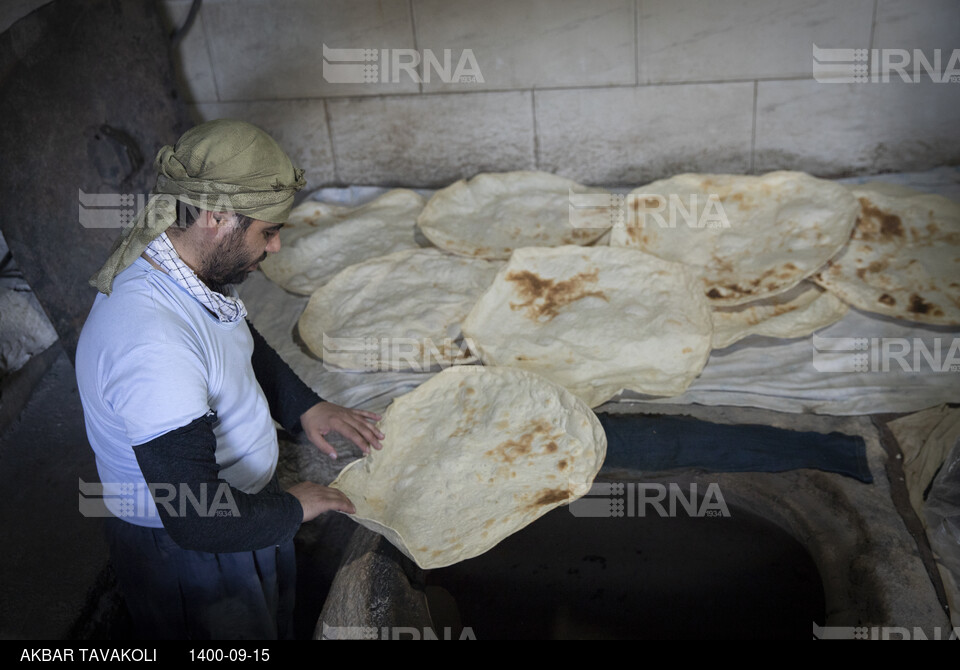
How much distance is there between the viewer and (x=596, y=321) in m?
2.88

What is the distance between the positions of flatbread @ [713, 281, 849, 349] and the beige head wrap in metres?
1.83

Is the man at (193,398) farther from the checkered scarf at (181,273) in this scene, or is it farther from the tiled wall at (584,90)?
the tiled wall at (584,90)

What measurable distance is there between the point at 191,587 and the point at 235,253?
0.86 meters

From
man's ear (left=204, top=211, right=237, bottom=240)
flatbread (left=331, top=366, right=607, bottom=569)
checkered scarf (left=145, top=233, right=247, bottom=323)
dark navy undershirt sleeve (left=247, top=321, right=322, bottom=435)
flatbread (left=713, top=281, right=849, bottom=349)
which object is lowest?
flatbread (left=331, top=366, right=607, bottom=569)

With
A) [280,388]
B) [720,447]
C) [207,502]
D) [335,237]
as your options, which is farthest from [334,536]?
[335,237]

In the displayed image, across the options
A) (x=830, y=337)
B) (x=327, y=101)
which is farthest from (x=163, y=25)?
(x=830, y=337)

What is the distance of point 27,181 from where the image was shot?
283 cm

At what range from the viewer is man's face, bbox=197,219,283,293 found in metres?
1.72

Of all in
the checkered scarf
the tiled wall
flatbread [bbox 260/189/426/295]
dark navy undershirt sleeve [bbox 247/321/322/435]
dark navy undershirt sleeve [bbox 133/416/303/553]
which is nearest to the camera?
dark navy undershirt sleeve [bbox 133/416/303/553]

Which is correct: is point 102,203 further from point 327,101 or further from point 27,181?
point 327,101

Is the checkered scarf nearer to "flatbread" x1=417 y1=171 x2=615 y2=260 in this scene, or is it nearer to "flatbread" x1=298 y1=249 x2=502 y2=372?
"flatbread" x1=298 y1=249 x2=502 y2=372

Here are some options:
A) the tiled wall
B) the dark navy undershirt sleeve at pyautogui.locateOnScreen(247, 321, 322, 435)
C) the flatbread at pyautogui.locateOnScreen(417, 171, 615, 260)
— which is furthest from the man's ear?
the tiled wall

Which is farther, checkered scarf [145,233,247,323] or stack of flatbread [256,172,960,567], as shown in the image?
stack of flatbread [256,172,960,567]

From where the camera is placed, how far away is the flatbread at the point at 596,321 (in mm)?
2719
